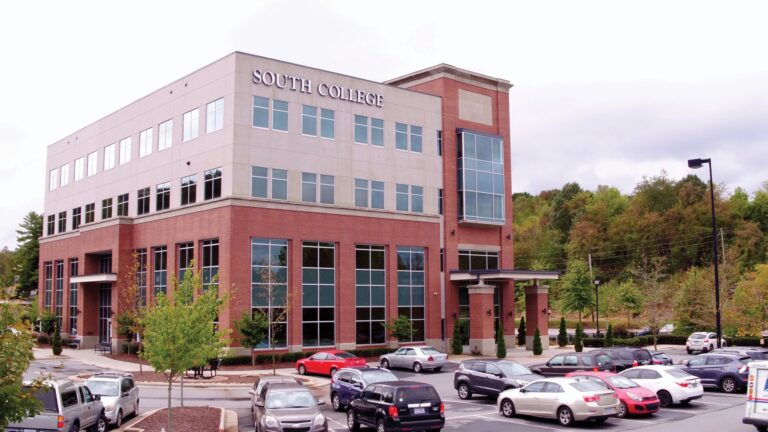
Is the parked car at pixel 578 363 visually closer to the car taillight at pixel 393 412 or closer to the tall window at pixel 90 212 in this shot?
the car taillight at pixel 393 412

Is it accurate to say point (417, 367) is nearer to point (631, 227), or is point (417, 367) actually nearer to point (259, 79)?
point (259, 79)

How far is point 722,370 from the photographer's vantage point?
3044 centimetres

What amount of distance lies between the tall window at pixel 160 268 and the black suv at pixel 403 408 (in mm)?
33951

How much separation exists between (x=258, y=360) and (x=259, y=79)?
18.6 m

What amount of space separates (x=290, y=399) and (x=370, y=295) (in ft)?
104

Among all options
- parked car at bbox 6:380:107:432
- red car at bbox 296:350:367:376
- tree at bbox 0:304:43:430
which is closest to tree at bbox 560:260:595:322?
red car at bbox 296:350:367:376

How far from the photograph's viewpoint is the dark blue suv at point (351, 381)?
24797 millimetres

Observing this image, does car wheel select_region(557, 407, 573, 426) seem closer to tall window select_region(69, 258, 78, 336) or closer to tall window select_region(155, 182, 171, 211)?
tall window select_region(155, 182, 171, 211)

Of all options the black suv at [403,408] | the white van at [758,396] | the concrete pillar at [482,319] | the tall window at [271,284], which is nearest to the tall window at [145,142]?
the tall window at [271,284]

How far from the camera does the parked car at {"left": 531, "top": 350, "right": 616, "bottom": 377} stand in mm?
31281

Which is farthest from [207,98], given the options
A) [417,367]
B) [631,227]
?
[631,227]

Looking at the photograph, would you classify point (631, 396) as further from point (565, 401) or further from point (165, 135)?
point (165, 135)

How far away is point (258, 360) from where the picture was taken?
44.0 metres

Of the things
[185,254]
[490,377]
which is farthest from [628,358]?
[185,254]
